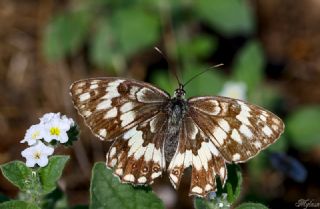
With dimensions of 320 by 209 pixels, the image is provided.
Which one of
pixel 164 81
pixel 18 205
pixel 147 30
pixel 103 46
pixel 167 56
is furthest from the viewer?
pixel 167 56

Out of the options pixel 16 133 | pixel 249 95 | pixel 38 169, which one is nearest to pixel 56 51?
pixel 16 133

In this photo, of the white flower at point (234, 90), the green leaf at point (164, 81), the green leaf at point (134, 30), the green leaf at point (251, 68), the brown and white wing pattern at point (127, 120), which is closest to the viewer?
the brown and white wing pattern at point (127, 120)

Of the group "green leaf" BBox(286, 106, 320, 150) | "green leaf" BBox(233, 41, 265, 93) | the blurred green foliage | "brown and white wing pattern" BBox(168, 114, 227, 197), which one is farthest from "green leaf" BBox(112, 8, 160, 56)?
"brown and white wing pattern" BBox(168, 114, 227, 197)

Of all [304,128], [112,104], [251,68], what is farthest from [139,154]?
[304,128]

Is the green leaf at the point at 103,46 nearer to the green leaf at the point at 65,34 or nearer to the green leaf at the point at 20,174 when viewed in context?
the green leaf at the point at 65,34

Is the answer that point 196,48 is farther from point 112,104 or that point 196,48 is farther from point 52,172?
point 52,172

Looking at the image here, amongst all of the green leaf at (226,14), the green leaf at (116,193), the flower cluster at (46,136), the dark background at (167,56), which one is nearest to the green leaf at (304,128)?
the dark background at (167,56)
